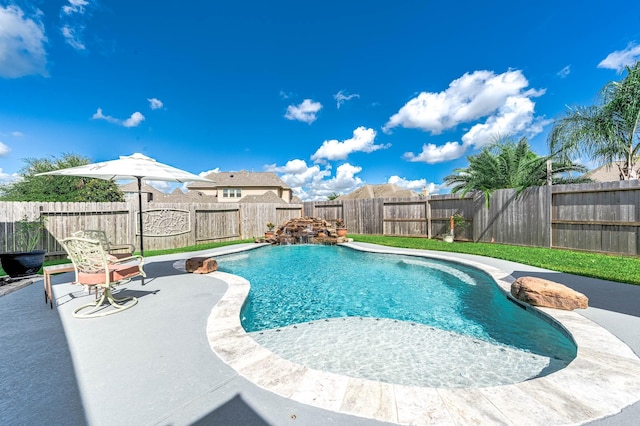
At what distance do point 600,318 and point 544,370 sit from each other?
143 centimetres

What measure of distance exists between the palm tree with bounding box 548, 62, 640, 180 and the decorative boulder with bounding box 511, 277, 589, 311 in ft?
27.0

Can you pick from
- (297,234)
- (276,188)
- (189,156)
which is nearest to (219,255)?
(297,234)

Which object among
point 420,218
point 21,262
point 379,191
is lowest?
point 21,262

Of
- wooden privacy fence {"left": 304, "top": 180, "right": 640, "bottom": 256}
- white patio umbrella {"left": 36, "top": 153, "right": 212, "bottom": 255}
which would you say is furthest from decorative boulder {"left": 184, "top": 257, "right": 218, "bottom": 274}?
wooden privacy fence {"left": 304, "top": 180, "right": 640, "bottom": 256}

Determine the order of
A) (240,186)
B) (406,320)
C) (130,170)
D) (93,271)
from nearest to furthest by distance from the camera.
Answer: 1. (93,271)
2. (406,320)
3. (130,170)
4. (240,186)

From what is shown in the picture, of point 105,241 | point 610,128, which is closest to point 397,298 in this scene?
point 105,241

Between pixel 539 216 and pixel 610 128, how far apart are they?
3448mm

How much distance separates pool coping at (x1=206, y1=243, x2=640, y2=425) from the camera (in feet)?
5.31

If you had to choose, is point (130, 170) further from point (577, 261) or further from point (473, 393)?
point (577, 261)

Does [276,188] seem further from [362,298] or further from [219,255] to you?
[362,298]

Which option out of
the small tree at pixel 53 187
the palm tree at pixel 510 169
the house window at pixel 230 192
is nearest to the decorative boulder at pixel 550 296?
the palm tree at pixel 510 169

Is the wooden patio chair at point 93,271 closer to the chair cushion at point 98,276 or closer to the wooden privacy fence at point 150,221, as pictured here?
the chair cushion at point 98,276

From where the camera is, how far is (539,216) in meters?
8.71

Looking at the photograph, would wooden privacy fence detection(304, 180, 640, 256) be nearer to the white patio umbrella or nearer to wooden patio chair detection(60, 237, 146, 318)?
the white patio umbrella
